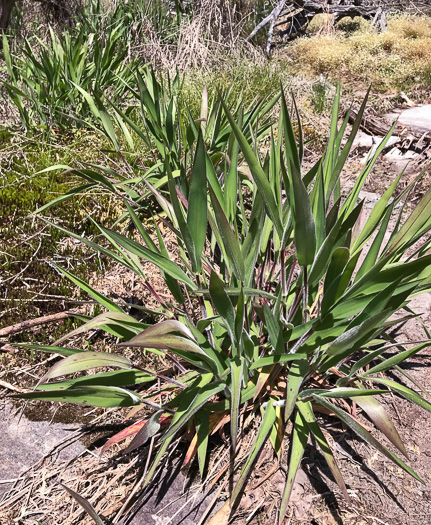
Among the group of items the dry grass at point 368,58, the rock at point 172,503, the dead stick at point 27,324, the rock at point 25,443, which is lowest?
the dry grass at point 368,58

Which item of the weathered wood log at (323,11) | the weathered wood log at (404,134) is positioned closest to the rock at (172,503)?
the weathered wood log at (404,134)

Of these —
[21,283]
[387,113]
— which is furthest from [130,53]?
[21,283]

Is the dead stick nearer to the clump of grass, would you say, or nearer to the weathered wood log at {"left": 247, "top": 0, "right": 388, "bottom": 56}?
the clump of grass

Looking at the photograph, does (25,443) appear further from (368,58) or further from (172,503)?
(368,58)

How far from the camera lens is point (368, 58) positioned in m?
6.23

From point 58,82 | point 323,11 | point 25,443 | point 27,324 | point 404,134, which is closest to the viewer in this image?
point 25,443

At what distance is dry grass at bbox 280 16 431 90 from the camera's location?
221 inches

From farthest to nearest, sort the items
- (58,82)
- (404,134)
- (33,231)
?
(404,134) → (58,82) → (33,231)

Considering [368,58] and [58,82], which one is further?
[368,58]

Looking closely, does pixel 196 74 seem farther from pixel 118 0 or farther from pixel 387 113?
pixel 387 113

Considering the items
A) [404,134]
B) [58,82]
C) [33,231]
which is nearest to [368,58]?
[404,134]

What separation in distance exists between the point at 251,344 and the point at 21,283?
108 centimetres

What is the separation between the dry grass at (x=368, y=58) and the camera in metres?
5.61

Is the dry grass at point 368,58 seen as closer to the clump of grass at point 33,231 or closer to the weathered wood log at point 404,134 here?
the weathered wood log at point 404,134
